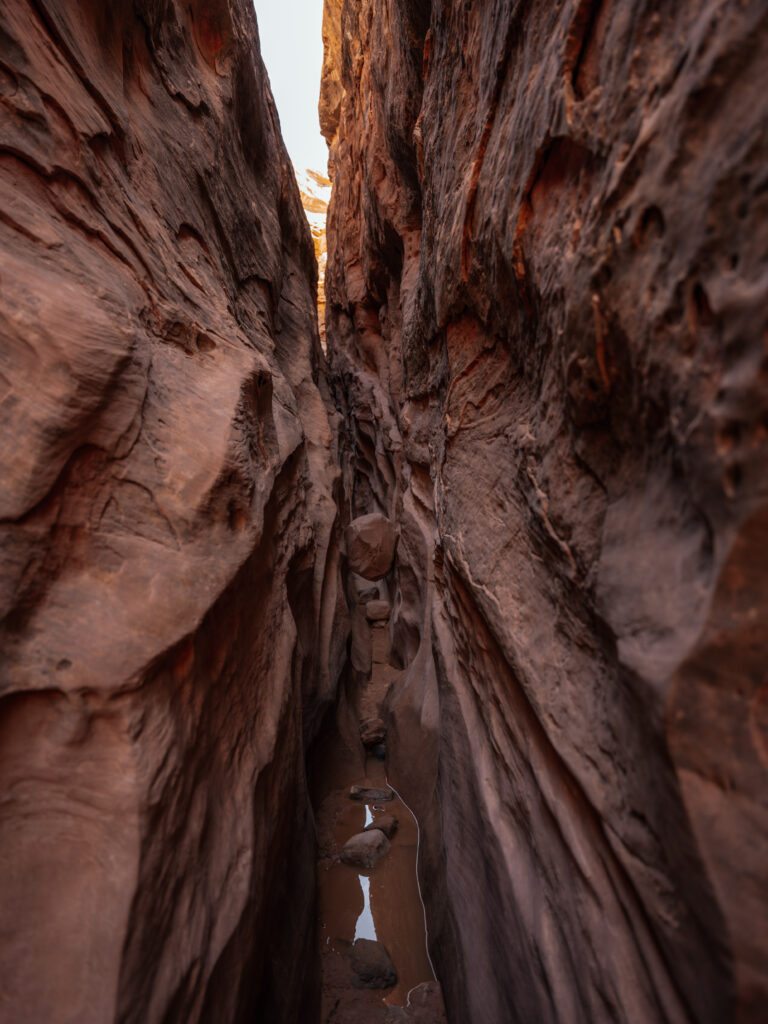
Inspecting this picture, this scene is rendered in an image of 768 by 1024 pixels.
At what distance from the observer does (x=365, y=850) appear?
Answer: 127 inches

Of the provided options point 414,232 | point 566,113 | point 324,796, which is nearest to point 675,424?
point 566,113

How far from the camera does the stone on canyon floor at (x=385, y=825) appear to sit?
3443 mm

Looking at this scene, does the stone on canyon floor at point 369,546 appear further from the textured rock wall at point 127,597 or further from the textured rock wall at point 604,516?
the textured rock wall at point 127,597

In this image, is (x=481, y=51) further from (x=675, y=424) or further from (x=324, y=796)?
(x=324, y=796)

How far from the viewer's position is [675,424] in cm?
101

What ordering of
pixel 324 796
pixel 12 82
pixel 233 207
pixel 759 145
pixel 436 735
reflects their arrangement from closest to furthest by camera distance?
pixel 759 145 → pixel 12 82 → pixel 436 735 → pixel 324 796 → pixel 233 207

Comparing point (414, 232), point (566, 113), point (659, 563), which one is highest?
point (414, 232)

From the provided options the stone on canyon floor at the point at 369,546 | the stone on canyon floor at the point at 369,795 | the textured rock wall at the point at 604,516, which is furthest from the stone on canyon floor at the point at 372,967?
the stone on canyon floor at the point at 369,546

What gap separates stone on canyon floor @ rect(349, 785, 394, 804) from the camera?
12.4ft

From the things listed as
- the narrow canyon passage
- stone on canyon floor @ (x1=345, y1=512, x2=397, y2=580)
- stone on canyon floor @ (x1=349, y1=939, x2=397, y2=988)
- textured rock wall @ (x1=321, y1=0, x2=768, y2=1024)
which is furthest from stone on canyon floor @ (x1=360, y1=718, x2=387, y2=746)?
stone on canyon floor @ (x1=345, y1=512, x2=397, y2=580)

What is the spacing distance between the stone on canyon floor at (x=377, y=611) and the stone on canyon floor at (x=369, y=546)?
92 cm

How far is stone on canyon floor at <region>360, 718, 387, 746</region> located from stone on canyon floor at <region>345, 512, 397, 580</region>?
2373 millimetres

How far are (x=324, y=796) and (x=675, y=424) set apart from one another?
3.95 meters

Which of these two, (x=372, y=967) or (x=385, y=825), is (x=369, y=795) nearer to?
(x=385, y=825)
